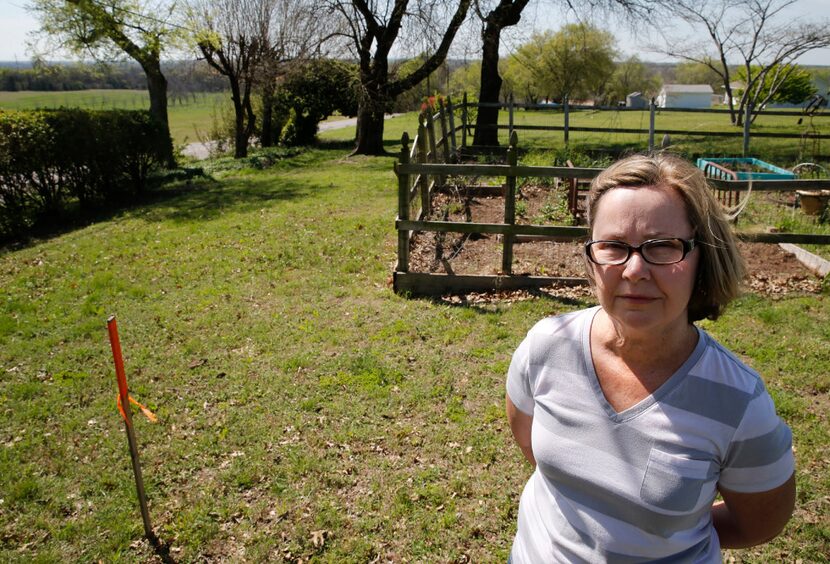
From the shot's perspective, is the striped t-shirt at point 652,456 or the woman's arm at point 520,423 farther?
the woman's arm at point 520,423

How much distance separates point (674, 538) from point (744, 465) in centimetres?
26

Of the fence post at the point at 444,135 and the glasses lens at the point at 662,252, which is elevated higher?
the fence post at the point at 444,135

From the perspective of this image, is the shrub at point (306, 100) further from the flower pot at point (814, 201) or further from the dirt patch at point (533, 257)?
the flower pot at point (814, 201)

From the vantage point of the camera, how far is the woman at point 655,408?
1.46m

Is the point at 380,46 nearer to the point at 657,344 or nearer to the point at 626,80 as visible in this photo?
the point at 657,344

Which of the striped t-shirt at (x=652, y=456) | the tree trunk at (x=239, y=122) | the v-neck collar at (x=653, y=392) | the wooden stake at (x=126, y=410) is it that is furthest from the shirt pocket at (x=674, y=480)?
the tree trunk at (x=239, y=122)

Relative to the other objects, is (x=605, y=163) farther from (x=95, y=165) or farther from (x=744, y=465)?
(x=744, y=465)

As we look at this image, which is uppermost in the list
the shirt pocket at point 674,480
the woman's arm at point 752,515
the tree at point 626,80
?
the tree at point 626,80

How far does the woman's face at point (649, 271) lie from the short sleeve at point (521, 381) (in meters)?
0.32

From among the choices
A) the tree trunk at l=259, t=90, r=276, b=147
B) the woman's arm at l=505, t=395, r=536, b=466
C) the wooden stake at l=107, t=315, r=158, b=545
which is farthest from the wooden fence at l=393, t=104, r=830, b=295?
the tree trunk at l=259, t=90, r=276, b=147

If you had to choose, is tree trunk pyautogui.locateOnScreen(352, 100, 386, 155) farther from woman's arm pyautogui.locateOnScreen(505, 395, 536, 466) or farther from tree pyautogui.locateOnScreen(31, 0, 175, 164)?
woman's arm pyautogui.locateOnScreen(505, 395, 536, 466)

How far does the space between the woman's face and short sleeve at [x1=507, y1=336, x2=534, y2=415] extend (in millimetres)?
323

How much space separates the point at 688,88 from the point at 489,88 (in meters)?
100

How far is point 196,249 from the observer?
9.65 metres
